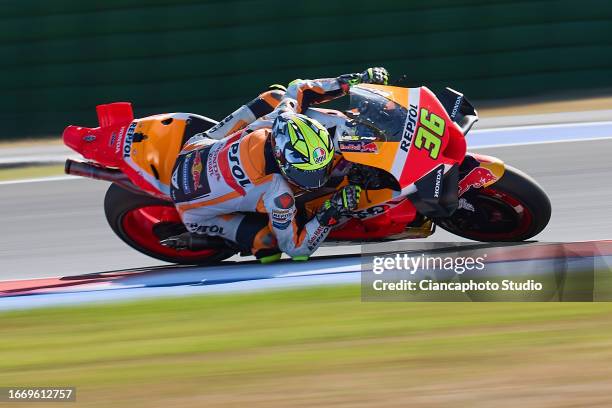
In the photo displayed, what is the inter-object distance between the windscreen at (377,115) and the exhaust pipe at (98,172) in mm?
1670

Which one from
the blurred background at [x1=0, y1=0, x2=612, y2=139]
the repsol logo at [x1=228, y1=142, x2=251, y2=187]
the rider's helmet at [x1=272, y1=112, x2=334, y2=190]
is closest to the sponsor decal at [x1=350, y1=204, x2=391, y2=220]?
the rider's helmet at [x1=272, y1=112, x2=334, y2=190]

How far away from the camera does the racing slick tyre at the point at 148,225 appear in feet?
22.2

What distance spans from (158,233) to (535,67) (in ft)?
21.3

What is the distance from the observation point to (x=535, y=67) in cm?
1181

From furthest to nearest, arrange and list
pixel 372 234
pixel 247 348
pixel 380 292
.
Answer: pixel 372 234, pixel 380 292, pixel 247 348

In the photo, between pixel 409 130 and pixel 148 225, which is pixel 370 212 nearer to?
pixel 409 130

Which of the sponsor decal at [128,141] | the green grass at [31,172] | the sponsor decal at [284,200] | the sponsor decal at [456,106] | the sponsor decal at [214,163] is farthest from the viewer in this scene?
the green grass at [31,172]

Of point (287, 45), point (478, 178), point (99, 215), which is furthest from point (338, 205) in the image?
point (287, 45)

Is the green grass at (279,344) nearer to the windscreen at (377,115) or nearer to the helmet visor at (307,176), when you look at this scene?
the helmet visor at (307,176)

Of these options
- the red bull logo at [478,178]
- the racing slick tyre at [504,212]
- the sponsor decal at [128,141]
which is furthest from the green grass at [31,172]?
the red bull logo at [478,178]

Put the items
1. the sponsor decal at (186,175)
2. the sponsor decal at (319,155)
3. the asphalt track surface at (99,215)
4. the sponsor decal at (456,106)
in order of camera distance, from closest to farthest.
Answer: the sponsor decal at (319,155) < the sponsor decal at (456,106) < the sponsor decal at (186,175) < the asphalt track surface at (99,215)

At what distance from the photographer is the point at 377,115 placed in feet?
19.4

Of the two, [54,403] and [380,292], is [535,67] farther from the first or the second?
[54,403]

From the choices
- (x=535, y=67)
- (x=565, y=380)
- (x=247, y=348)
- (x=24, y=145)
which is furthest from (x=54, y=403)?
(x=535, y=67)
